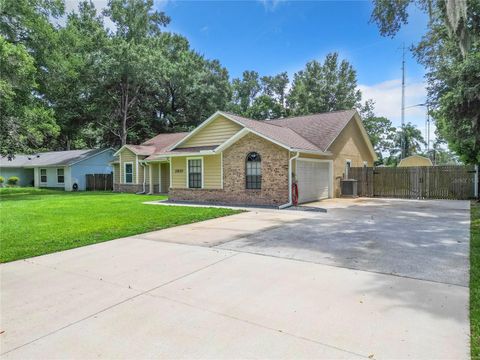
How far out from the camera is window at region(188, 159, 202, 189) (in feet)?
55.4

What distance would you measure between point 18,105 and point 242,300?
2194 centimetres

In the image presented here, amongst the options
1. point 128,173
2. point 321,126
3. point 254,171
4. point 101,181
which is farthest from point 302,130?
point 101,181

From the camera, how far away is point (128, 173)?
23938 mm

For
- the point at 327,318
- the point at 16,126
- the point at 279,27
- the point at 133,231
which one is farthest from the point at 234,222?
the point at 16,126

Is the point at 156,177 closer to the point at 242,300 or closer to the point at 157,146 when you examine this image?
the point at 157,146

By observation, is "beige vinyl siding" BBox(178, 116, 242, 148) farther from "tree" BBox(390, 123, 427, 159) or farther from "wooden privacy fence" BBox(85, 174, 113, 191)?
"tree" BBox(390, 123, 427, 159)

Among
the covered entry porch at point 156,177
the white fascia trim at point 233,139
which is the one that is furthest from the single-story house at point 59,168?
the white fascia trim at point 233,139

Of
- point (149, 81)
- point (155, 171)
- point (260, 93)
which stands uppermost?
point (260, 93)

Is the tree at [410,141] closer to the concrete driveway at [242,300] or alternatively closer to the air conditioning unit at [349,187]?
the air conditioning unit at [349,187]

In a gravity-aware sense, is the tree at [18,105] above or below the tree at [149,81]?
below

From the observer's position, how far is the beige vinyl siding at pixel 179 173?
17.5 metres

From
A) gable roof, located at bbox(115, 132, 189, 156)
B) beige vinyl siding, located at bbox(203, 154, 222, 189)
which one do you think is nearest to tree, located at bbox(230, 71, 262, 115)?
gable roof, located at bbox(115, 132, 189, 156)

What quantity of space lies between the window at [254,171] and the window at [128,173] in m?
12.0

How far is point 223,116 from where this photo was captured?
16.6 m
